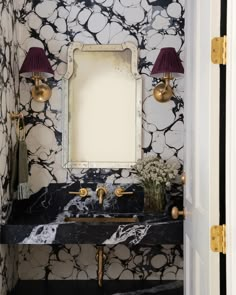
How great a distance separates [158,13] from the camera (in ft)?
8.75

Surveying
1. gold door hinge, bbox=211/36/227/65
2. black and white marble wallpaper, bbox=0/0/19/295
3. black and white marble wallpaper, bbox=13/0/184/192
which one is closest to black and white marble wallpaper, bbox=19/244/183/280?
black and white marble wallpaper, bbox=0/0/19/295

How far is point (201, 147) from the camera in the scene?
1.48 m

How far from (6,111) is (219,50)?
1.45m

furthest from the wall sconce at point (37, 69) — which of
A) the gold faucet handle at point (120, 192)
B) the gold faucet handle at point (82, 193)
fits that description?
the gold faucet handle at point (120, 192)

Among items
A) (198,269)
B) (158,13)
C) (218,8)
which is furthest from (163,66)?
(198,269)

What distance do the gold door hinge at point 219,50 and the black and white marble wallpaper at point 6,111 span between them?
52.2 inches

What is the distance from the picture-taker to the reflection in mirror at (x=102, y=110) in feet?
8.71

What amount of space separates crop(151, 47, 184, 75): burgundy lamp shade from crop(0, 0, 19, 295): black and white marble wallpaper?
923 millimetres

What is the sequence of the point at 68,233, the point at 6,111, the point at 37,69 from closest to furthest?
1. the point at 68,233
2. the point at 6,111
3. the point at 37,69

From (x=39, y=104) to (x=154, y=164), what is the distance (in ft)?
2.92

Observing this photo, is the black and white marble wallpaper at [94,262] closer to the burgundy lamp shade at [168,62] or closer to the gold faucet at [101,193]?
the gold faucet at [101,193]
